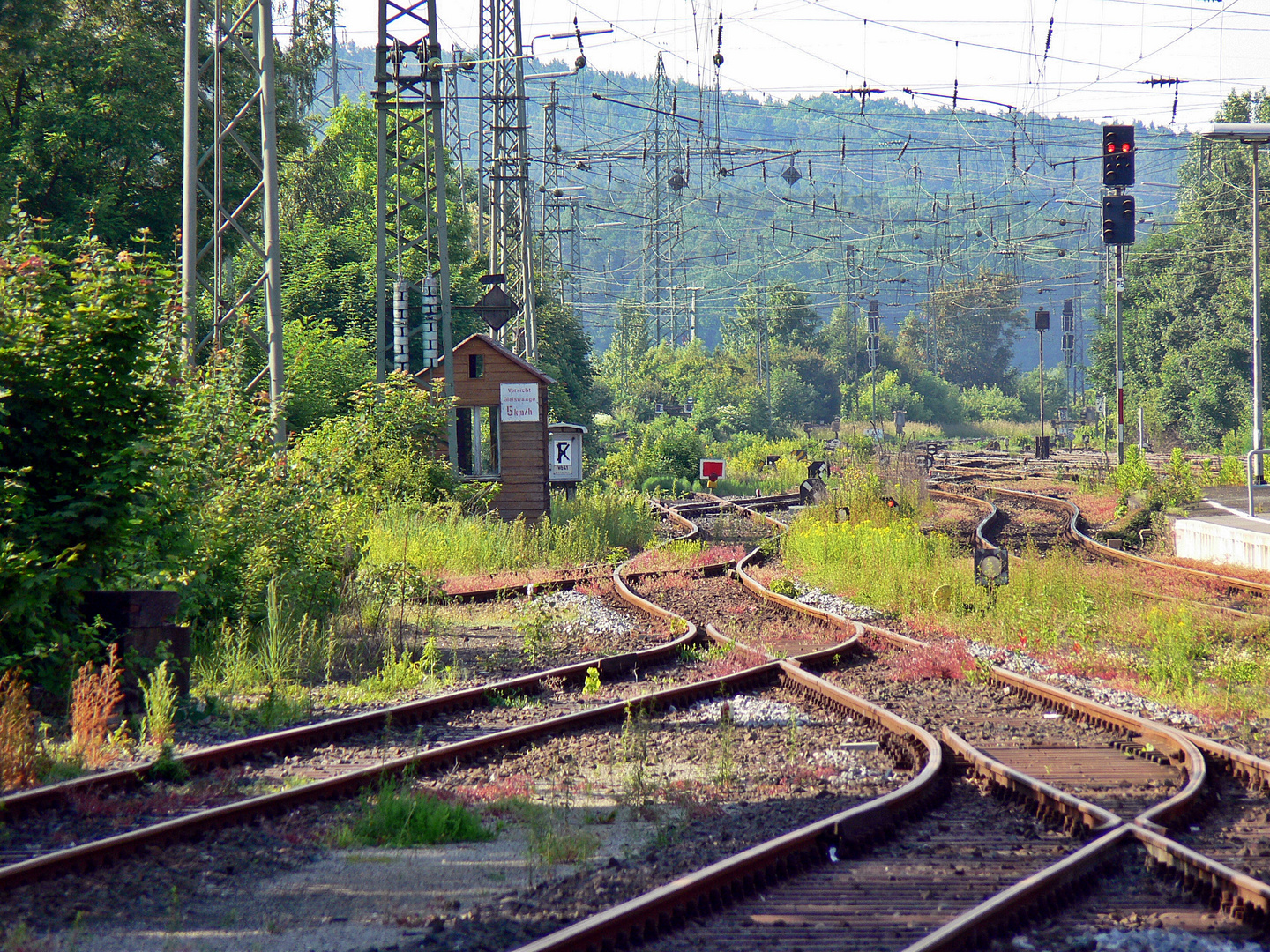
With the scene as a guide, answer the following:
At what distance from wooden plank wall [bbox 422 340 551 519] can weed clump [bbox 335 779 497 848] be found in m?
15.3

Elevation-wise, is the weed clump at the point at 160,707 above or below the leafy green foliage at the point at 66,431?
below

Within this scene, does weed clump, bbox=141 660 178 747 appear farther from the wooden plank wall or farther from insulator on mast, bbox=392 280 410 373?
the wooden plank wall

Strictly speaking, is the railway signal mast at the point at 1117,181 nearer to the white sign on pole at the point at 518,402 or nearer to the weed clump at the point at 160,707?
the white sign on pole at the point at 518,402

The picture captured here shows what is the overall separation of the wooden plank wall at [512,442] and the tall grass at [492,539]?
0.50 metres

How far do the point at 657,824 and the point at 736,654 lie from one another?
15.8 ft

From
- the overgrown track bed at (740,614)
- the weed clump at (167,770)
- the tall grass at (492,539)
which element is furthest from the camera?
the tall grass at (492,539)

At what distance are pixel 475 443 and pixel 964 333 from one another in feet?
324

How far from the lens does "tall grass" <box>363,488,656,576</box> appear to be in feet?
55.6

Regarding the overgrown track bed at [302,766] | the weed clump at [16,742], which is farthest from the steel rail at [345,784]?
the weed clump at [16,742]

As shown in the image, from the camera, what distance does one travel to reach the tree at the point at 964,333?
109438 millimetres

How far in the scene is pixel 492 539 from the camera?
721 inches

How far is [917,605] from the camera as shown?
13367 mm

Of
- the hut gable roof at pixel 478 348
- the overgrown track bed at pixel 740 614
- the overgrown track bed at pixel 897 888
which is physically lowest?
the overgrown track bed at pixel 740 614

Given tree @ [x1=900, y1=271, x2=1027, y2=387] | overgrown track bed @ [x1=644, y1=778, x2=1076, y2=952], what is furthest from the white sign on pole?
tree @ [x1=900, y1=271, x2=1027, y2=387]
